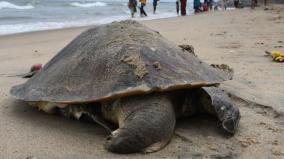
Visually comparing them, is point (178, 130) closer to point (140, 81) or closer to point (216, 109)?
point (216, 109)

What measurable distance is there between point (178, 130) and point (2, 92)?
184 centimetres

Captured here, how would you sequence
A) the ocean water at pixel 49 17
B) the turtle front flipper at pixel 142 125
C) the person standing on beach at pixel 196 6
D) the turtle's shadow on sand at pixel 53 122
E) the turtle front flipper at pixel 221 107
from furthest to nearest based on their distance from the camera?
1. the person standing on beach at pixel 196 6
2. the ocean water at pixel 49 17
3. the turtle's shadow on sand at pixel 53 122
4. the turtle front flipper at pixel 221 107
5. the turtle front flipper at pixel 142 125

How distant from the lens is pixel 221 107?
2.60 m

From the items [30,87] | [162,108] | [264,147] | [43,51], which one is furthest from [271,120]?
[43,51]

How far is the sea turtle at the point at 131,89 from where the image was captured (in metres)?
2.36

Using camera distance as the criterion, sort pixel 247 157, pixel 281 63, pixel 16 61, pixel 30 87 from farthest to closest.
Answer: pixel 16 61, pixel 281 63, pixel 30 87, pixel 247 157

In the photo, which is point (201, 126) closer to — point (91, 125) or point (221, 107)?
point (221, 107)

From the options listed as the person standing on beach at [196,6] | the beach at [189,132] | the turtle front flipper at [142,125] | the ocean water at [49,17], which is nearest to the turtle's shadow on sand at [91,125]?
the beach at [189,132]

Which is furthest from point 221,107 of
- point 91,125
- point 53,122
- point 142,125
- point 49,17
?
point 49,17

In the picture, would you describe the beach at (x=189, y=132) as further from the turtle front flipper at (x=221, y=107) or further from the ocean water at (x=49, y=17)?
the ocean water at (x=49, y=17)

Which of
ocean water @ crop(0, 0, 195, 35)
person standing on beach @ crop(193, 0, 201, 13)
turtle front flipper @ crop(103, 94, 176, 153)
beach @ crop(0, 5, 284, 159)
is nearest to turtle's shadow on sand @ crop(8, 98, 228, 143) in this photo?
beach @ crop(0, 5, 284, 159)

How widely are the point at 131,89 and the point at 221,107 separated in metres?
0.58

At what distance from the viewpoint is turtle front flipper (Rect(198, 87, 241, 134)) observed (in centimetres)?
257

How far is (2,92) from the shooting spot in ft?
12.5
